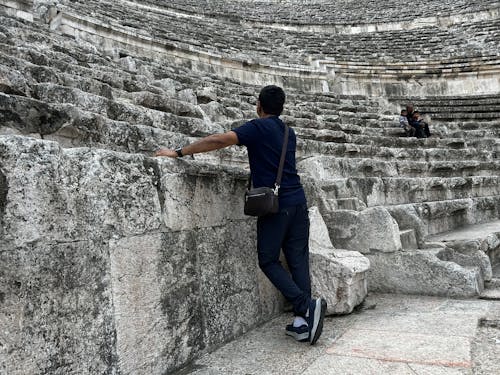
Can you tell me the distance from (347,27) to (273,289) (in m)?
20.6

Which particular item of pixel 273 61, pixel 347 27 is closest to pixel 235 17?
pixel 347 27

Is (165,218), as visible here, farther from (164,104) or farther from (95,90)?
(164,104)

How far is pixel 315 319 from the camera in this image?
8.54 ft

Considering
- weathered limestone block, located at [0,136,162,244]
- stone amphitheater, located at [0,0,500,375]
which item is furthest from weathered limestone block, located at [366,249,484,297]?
weathered limestone block, located at [0,136,162,244]

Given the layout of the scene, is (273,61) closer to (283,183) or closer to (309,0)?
(283,183)

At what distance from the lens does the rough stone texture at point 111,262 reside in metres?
1.71

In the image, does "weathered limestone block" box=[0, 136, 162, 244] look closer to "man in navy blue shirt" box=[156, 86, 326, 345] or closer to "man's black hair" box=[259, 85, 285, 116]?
"man in navy blue shirt" box=[156, 86, 326, 345]

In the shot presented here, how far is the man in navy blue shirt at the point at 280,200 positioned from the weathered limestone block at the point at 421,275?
56.8 inches

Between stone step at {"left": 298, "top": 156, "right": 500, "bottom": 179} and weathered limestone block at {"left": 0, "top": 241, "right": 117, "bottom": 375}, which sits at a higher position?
stone step at {"left": 298, "top": 156, "right": 500, "bottom": 179}

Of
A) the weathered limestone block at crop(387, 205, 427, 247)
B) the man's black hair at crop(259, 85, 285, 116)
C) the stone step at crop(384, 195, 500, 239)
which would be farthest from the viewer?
the stone step at crop(384, 195, 500, 239)

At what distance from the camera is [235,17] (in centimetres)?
2064

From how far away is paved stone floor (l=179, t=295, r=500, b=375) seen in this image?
2268 mm

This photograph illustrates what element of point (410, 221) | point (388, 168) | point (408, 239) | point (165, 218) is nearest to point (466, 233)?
point (410, 221)

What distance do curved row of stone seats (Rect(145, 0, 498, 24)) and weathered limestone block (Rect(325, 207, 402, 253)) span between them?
17003 mm
